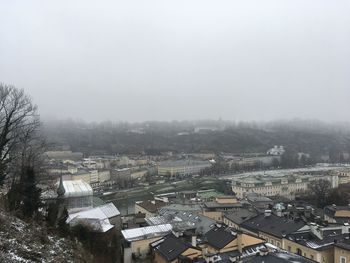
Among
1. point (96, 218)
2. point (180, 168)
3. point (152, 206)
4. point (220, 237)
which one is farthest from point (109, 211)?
point (180, 168)

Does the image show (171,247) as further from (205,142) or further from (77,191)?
(205,142)

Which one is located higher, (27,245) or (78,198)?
(27,245)

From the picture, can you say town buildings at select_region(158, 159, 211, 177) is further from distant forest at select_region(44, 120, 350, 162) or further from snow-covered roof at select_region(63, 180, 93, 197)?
snow-covered roof at select_region(63, 180, 93, 197)

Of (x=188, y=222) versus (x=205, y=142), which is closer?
(x=188, y=222)

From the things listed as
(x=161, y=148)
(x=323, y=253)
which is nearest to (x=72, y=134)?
(x=161, y=148)

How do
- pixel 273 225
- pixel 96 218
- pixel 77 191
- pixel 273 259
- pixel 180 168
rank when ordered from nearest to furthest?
pixel 273 259 < pixel 96 218 < pixel 273 225 < pixel 77 191 < pixel 180 168

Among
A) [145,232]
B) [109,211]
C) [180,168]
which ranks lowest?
[180,168]

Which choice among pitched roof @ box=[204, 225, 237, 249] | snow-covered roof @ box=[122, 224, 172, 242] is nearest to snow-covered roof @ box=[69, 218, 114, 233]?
snow-covered roof @ box=[122, 224, 172, 242]
